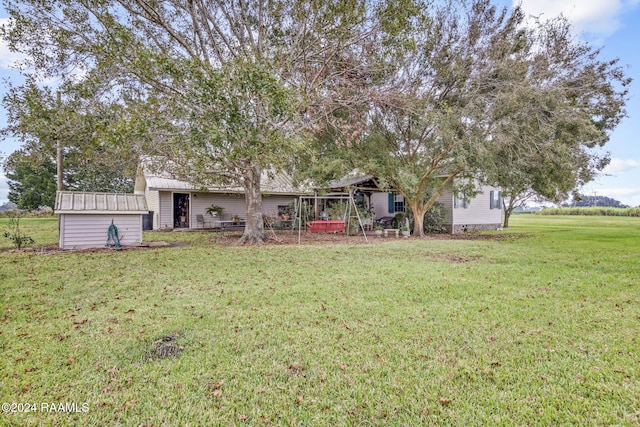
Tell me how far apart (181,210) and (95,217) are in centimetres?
854

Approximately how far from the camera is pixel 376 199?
21000 mm

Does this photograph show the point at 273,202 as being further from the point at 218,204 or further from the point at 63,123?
the point at 63,123

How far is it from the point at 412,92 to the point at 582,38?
694 centimetres

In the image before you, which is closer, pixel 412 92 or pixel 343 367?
pixel 343 367

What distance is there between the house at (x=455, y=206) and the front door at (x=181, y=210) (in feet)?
28.0

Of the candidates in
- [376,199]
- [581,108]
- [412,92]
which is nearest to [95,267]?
[412,92]

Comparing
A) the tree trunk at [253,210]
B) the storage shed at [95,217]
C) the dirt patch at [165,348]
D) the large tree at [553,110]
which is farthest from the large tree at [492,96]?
the dirt patch at [165,348]

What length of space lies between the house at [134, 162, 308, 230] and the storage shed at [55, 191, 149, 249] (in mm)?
5748

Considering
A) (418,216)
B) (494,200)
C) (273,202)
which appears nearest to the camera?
(418,216)

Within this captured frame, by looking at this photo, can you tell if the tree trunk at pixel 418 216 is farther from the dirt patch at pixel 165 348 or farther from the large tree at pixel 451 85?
the dirt patch at pixel 165 348

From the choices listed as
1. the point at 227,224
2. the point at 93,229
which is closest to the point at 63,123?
the point at 93,229

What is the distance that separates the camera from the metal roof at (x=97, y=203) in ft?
34.4

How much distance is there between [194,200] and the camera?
62.6 ft

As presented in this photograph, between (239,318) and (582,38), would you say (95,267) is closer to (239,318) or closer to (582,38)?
(239,318)
